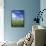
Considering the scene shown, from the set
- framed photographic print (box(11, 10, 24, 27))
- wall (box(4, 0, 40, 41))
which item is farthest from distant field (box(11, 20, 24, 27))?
wall (box(4, 0, 40, 41))

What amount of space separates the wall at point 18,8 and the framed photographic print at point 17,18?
13cm

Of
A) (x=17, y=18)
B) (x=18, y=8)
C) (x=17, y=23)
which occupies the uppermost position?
(x=18, y=8)

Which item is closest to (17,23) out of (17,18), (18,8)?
(17,18)

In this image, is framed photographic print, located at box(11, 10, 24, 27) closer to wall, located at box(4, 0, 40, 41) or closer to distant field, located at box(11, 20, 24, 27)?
distant field, located at box(11, 20, 24, 27)

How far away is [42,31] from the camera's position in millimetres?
2795

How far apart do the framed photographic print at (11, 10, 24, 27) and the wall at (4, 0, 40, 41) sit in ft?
0.44

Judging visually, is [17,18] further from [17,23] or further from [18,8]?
[18,8]

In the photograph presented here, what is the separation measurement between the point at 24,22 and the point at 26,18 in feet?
0.66

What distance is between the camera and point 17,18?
613 centimetres

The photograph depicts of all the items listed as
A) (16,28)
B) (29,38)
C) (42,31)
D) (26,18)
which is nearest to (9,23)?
(16,28)

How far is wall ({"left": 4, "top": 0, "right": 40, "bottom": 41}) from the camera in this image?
6.07m

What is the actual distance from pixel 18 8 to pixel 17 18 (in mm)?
447

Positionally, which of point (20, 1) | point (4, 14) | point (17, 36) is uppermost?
point (20, 1)

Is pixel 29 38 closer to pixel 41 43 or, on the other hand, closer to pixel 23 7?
pixel 41 43
